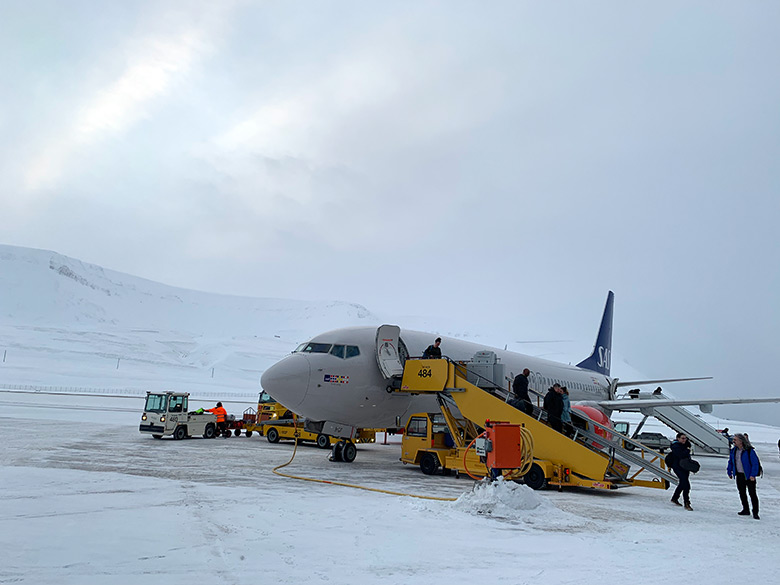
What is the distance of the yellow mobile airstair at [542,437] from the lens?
39.9ft

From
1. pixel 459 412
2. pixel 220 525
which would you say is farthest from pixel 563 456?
pixel 220 525

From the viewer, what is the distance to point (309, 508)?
28.8ft

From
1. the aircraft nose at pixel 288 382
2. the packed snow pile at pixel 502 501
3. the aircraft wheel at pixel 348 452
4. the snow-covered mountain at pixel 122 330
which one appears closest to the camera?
the packed snow pile at pixel 502 501

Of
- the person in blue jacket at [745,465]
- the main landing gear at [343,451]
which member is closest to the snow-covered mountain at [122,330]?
the main landing gear at [343,451]

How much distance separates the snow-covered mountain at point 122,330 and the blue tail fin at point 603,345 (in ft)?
187

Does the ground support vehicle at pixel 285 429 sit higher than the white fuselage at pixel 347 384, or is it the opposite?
the white fuselage at pixel 347 384

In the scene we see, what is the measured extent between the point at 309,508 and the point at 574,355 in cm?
17457

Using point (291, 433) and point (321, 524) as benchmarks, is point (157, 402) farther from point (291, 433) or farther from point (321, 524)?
point (321, 524)

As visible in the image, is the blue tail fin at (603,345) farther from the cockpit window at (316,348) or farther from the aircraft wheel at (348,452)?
the cockpit window at (316,348)

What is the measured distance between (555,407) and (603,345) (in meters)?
21.7

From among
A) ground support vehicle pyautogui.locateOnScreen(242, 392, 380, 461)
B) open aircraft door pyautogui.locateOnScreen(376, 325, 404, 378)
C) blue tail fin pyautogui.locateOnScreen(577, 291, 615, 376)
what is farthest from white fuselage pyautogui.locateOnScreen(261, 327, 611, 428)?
blue tail fin pyautogui.locateOnScreen(577, 291, 615, 376)

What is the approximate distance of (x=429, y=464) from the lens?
14.3m

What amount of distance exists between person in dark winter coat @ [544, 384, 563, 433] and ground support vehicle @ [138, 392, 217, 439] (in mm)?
15010

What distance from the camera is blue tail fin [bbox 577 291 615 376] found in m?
32.4
